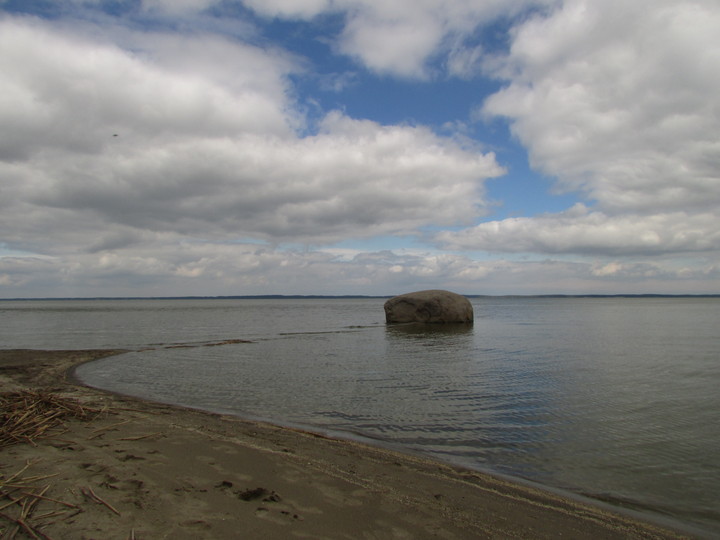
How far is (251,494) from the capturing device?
5.57m

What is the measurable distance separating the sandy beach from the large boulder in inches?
1336

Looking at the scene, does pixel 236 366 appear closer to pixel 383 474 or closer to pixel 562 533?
pixel 383 474

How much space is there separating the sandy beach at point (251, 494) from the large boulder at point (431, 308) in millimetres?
33943

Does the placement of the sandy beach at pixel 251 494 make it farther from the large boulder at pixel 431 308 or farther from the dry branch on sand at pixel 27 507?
the large boulder at pixel 431 308

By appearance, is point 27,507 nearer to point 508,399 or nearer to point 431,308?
point 508,399

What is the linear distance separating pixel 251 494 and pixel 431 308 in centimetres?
3720

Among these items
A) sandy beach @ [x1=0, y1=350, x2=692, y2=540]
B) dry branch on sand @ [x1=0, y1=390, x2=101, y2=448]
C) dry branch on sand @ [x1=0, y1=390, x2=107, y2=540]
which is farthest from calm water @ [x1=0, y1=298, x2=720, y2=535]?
dry branch on sand @ [x1=0, y1=390, x2=107, y2=540]

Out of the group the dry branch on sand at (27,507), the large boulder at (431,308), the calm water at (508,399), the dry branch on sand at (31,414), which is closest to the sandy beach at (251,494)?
the dry branch on sand at (27,507)

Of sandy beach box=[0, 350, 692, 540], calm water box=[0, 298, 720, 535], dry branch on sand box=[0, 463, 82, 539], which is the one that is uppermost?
dry branch on sand box=[0, 463, 82, 539]

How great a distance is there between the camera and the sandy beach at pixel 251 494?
470 centimetres

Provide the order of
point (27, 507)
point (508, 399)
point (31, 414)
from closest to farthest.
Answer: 1. point (27, 507)
2. point (31, 414)
3. point (508, 399)

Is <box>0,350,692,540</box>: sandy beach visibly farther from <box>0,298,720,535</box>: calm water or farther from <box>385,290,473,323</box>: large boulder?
<box>385,290,473,323</box>: large boulder

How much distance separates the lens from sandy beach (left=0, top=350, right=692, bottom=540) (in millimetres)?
4699

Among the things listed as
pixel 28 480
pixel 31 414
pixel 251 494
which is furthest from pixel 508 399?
pixel 31 414
